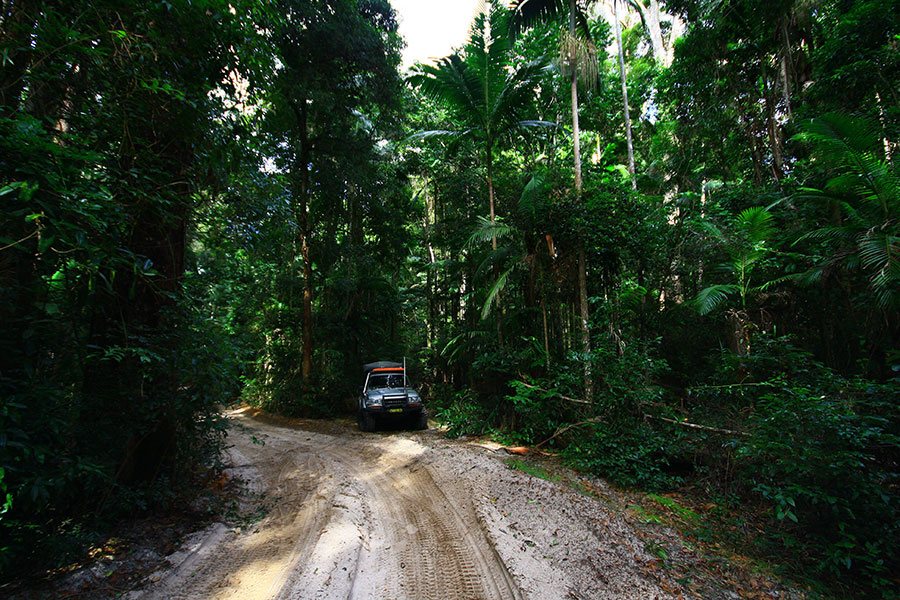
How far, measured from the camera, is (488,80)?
8.41 metres

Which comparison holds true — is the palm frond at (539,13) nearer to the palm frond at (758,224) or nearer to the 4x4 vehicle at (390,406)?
the palm frond at (758,224)

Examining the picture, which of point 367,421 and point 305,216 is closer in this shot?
point 367,421

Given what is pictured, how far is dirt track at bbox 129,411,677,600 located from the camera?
2.93 m

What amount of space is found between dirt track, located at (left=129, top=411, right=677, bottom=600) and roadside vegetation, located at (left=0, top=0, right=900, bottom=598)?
3.27ft

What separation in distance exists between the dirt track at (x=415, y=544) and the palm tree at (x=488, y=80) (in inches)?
212

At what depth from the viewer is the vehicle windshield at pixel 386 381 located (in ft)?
34.2

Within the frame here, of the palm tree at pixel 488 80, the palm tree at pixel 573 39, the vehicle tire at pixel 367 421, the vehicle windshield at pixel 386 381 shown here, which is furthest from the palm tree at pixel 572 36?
the vehicle tire at pixel 367 421

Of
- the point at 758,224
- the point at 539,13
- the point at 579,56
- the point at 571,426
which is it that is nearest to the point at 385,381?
the point at 571,426

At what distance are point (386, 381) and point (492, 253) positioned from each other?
4.79 m

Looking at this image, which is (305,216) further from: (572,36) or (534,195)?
(572,36)

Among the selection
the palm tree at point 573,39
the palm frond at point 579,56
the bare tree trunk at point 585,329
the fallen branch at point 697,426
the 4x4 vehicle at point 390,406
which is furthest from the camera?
the 4x4 vehicle at point 390,406

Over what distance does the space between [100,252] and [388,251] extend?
12643mm

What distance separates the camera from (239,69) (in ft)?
13.5

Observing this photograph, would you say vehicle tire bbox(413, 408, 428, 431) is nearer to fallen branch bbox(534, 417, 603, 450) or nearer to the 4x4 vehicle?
the 4x4 vehicle
